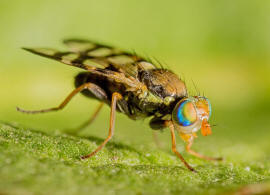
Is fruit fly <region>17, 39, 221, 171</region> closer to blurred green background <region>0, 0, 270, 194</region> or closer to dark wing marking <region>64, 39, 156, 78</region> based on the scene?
dark wing marking <region>64, 39, 156, 78</region>

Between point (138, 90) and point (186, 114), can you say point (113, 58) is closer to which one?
point (138, 90)

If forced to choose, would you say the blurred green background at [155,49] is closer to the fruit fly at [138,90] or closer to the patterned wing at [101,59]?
the fruit fly at [138,90]

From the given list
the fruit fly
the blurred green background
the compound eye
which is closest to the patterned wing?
the fruit fly

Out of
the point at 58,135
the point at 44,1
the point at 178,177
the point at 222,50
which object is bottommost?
the point at 178,177

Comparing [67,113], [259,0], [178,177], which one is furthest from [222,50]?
[178,177]

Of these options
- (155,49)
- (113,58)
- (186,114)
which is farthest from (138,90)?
(155,49)

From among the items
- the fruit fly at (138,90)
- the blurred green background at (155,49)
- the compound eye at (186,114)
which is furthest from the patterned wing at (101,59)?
the blurred green background at (155,49)

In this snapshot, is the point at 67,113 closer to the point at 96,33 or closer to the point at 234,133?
the point at 96,33
